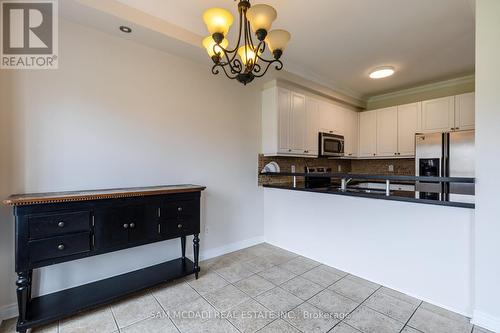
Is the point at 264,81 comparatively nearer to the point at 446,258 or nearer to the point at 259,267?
the point at 259,267

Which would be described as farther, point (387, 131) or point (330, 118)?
point (387, 131)

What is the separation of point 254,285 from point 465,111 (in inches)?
162

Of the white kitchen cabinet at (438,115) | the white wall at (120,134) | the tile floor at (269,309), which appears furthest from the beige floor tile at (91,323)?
the white kitchen cabinet at (438,115)

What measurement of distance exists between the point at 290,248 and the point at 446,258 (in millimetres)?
1794

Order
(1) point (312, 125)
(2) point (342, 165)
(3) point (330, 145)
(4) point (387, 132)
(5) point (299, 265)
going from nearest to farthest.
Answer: (5) point (299, 265), (1) point (312, 125), (3) point (330, 145), (4) point (387, 132), (2) point (342, 165)

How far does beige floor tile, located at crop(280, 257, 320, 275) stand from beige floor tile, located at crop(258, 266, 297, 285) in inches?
3.3

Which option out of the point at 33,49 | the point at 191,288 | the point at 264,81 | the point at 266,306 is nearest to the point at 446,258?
the point at 266,306

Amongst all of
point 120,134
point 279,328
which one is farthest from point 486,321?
point 120,134

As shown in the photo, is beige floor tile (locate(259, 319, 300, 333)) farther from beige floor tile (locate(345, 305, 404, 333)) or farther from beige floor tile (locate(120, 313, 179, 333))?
beige floor tile (locate(120, 313, 179, 333))

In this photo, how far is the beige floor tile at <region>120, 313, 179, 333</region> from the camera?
1.74m

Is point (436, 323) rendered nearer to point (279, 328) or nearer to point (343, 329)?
point (343, 329)

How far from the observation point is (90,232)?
1.87 m

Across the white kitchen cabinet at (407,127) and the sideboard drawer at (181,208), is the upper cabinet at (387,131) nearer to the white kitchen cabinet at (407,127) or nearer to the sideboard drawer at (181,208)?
the white kitchen cabinet at (407,127)

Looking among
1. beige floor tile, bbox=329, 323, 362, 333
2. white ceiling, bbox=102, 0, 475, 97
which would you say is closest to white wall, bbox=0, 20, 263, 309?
white ceiling, bbox=102, 0, 475, 97
